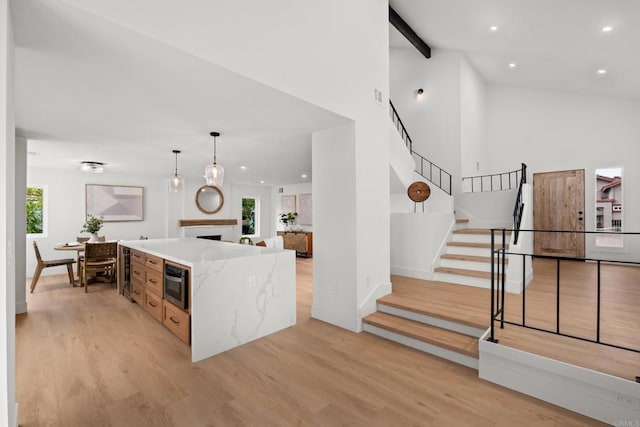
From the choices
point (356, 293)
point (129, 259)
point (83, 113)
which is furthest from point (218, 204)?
point (356, 293)

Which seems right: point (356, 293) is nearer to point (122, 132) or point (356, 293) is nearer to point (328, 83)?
point (328, 83)

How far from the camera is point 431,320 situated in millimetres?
3104

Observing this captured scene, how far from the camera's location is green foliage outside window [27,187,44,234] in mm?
6230

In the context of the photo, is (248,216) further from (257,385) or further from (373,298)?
(257,385)

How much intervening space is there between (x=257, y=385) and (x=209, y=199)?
7.60 metres

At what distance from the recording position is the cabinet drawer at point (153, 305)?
3480 mm

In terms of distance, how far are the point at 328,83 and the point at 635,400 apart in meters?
3.38

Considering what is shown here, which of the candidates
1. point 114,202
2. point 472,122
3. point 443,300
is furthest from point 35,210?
point 472,122

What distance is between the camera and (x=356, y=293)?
3346 millimetres

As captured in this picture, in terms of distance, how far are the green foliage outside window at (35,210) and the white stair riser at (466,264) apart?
27.5ft

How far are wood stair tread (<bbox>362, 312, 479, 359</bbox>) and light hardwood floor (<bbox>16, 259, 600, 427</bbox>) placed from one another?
0.50 feet

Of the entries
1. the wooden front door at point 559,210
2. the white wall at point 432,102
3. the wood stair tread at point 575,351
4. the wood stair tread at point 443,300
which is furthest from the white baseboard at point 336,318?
the wooden front door at point 559,210

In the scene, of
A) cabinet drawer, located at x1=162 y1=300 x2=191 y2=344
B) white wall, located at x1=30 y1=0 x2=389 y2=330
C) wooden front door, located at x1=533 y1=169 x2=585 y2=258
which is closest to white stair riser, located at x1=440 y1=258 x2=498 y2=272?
white wall, located at x1=30 y1=0 x2=389 y2=330

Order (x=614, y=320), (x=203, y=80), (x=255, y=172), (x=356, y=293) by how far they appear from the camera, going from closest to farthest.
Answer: (x=203, y=80)
(x=614, y=320)
(x=356, y=293)
(x=255, y=172)
